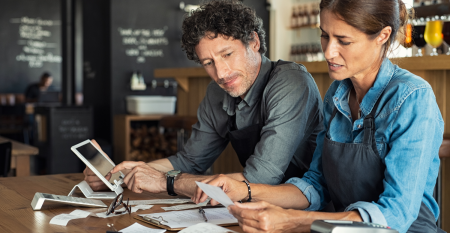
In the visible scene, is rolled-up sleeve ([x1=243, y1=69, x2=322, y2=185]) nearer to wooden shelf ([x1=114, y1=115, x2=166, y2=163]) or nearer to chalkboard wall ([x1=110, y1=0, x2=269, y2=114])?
wooden shelf ([x1=114, y1=115, x2=166, y2=163])

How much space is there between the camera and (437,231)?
1.39 meters

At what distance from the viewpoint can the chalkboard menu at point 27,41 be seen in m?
10.2

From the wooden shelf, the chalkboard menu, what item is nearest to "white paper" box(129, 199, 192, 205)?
the wooden shelf

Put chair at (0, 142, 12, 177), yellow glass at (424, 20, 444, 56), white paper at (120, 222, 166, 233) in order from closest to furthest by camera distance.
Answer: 1. white paper at (120, 222, 166, 233)
2. yellow glass at (424, 20, 444, 56)
3. chair at (0, 142, 12, 177)

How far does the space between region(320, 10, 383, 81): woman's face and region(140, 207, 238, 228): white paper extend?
1.71 ft

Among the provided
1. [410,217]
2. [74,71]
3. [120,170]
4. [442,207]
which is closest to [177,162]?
[120,170]

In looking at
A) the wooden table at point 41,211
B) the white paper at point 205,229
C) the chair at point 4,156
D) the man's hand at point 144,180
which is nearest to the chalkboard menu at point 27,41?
the chair at point 4,156

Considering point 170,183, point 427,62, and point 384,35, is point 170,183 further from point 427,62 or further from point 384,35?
point 427,62

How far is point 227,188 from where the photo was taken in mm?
1485

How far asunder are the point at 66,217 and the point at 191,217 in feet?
1.22

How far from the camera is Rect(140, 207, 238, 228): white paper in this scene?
1.38m

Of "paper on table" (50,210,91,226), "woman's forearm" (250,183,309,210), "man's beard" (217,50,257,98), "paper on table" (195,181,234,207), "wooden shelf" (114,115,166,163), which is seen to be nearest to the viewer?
"paper on table" (195,181,234,207)

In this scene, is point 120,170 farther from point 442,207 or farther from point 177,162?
point 442,207

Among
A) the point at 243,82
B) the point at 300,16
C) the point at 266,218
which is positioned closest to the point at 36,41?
the point at 300,16
